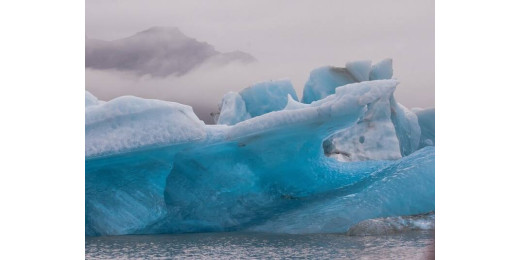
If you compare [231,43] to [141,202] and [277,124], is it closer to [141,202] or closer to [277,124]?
[277,124]

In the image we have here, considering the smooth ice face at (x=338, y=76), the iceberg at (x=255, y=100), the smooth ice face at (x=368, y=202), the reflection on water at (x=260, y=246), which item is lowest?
the reflection on water at (x=260, y=246)

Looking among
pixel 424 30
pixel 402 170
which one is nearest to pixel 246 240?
pixel 402 170

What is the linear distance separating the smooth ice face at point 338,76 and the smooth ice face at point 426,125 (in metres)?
0.48

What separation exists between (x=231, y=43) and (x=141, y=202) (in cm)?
144

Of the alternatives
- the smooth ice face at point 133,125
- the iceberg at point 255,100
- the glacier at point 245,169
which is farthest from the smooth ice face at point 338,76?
the smooth ice face at point 133,125

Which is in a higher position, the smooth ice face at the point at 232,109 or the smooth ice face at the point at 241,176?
the smooth ice face at the point at 232,109

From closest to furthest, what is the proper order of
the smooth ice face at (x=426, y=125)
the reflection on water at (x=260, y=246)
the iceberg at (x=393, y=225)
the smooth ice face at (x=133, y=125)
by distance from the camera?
the reflection on water at (x=260, y=246) < the smooth ice face at (x=133, y=125) < the iceberg at (x=393, y=225) < the smooth ice face at (x=426, y=125)

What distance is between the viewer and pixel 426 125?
252 inches

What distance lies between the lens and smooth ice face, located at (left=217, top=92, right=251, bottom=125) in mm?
5980

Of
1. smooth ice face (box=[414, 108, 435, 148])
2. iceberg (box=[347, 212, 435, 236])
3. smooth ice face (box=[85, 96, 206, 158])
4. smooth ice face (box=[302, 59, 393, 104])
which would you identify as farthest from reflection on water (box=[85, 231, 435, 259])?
smooth ice face (box=[302, 59, 393, 104])

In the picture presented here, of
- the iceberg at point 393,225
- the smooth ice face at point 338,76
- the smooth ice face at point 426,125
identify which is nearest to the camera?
the iceberg at point 393,225

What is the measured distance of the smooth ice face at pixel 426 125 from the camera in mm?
6246

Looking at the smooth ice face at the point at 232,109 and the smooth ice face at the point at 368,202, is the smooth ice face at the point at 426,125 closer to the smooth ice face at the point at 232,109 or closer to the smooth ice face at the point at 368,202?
the smooth ice face at the point at 368,202
